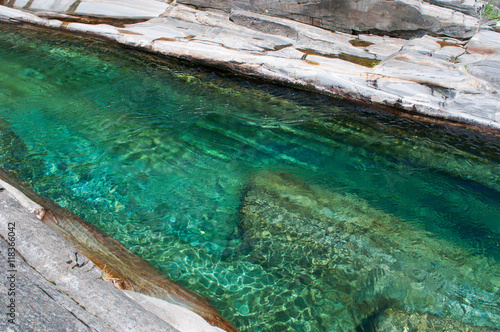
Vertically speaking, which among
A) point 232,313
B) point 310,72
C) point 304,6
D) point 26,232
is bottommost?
point 232,313

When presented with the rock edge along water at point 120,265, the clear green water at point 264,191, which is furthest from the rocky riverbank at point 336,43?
the rock edge along water at point 120,265

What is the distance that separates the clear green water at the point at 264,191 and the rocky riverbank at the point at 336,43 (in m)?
0.45

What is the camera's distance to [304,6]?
9992 millimetres

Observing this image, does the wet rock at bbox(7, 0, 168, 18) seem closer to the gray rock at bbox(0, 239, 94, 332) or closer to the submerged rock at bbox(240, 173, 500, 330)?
→ the submerged rock at bbox(240, 173, 500, 330)

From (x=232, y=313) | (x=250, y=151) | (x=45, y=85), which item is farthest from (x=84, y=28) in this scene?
(x=232, y=313)

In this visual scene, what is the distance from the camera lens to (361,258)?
4.23 metres

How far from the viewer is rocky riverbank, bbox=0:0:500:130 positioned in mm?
7066

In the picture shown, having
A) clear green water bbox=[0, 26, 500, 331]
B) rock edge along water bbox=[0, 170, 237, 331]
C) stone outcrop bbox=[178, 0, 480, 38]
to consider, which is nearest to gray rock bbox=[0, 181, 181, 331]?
rock edge along water bbox=[0, 170, 237, 331]

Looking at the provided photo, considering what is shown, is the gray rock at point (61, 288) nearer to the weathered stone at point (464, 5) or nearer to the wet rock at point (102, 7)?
the wet rock at point (102, 7)

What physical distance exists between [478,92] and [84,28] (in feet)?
32.8

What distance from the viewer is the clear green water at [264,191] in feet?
12.8

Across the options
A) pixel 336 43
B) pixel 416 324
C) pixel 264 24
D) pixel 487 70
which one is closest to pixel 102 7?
pixel 264 24

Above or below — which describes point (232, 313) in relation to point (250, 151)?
below

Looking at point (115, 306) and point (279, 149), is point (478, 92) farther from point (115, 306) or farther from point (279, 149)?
point (115, 306)
